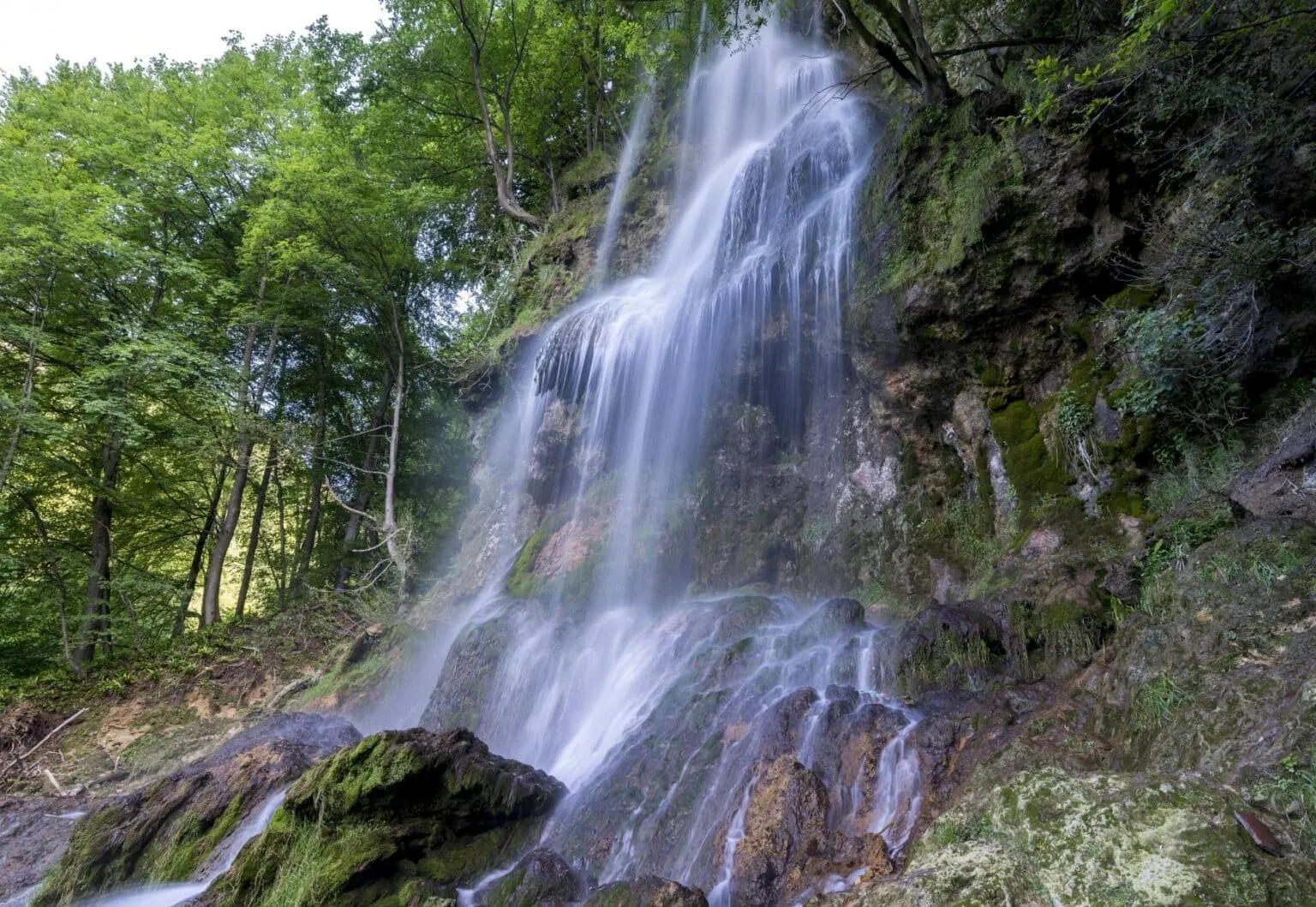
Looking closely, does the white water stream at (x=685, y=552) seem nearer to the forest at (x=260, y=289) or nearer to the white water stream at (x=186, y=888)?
the white water stream at (x=186, y=888)

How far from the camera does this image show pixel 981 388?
8117 millimetres

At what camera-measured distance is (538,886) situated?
14.6 ft

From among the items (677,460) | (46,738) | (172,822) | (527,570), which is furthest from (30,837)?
(677,460)

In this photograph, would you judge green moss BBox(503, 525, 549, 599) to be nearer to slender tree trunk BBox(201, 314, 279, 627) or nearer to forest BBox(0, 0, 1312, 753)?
forest BBox(0, 0, 1312, 753)

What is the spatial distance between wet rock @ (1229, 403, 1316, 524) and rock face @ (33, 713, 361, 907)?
8574 millimetres

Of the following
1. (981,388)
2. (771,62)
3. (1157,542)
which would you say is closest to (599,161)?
(771,62)

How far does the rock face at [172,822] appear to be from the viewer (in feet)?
18.0

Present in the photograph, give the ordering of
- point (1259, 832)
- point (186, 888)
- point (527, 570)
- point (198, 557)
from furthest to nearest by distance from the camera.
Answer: point (198, 557) → point (527, 570) → point (186, 888) → point (1259, 832)

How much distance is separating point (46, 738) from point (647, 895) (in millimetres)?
10914

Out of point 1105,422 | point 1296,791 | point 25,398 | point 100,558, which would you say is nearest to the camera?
point 1296,791

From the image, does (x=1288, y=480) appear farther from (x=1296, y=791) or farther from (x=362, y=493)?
(x=362, y=493)

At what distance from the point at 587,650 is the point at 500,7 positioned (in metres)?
16.8

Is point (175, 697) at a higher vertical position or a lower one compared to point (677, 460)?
lower

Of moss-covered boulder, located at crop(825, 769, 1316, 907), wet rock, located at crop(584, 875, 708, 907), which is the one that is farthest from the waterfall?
moss-covered boulder, located at crop(825, 769, 1316, 907)
